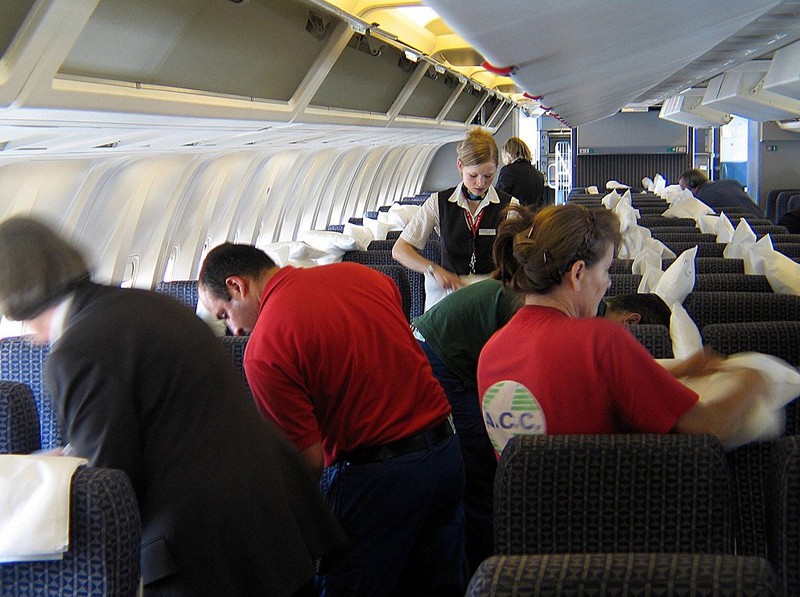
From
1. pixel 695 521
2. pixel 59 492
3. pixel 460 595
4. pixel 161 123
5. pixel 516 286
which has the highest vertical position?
pixel 161 123

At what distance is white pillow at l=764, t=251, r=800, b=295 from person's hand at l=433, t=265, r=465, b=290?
167cm

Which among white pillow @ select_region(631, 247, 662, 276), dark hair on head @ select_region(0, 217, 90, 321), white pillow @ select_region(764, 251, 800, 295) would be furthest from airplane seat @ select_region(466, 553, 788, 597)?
white pillow @ select_region(631, 247, 662, 276)

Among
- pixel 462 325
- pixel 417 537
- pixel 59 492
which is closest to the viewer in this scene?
→ pixel 59 492

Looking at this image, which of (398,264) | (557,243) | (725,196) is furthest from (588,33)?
(725,196)

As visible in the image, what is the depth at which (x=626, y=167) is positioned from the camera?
19484 mm

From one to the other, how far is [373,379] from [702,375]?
0.90 metres

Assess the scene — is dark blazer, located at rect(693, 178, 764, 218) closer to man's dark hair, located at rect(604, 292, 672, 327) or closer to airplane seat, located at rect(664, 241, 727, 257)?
airplane seat, located at rect(664, 241, 727, 257)

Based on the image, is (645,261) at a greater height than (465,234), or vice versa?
(465,234)

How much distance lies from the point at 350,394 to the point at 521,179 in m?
5.01

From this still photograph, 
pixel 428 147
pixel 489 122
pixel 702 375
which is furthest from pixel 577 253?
pixel 428 147

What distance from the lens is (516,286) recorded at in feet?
8.37

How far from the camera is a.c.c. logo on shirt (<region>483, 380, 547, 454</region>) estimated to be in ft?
7.88

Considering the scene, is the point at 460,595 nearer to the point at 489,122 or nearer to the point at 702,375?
the point at 702,375

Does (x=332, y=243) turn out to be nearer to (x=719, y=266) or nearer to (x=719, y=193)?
(x=719, y=266)
